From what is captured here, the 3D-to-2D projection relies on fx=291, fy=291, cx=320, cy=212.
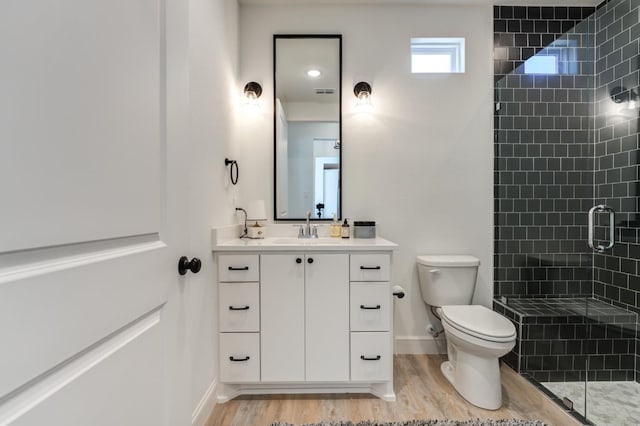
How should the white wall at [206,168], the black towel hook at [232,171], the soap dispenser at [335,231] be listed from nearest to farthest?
the white wall at [206,168], the black towel hook at [232,171], the soap dispenser at [335,231]

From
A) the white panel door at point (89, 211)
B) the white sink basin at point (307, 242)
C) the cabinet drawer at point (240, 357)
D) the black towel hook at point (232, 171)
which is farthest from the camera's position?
the black towel hook at point (232, 171)

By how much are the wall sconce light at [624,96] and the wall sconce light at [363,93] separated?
1.60 metres

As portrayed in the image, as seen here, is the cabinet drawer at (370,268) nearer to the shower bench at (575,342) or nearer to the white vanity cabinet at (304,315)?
the white vanity cabinet at (304,315)

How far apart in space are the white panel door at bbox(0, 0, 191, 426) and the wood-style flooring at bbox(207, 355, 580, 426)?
36.6 inches

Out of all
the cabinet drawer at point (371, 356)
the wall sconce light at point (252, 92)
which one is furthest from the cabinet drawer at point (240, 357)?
the wall sconce light at point (252, 92)

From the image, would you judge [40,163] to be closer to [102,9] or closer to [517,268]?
[102,9]

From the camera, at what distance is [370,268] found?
171 cm

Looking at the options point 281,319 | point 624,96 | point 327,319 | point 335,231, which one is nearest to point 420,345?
point 327,319

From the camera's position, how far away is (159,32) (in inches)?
30.3

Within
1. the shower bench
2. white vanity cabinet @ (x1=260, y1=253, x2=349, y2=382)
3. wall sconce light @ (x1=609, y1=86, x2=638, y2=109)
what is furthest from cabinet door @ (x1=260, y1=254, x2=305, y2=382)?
wall sconce light @ (x1=609, y1=86, x2=638, y2=109)

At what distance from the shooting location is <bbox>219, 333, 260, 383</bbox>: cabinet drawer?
1.69m

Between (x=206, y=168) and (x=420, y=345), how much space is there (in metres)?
2.00

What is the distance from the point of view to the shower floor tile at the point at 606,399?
154 cm

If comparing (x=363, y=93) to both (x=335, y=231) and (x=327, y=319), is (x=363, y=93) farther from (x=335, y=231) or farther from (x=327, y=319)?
(x=327, y=319)
